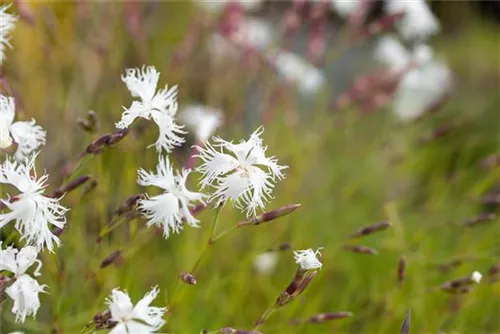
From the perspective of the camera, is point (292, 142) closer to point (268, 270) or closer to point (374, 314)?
point (268, 270)

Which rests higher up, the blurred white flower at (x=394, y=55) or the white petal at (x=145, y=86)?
the blurred white flower at (x=394, y=55)

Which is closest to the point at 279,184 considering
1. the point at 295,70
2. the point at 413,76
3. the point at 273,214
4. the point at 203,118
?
the point at 295,70

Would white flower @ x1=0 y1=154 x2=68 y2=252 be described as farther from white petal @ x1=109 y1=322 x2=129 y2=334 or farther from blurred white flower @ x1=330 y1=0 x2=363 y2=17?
blurred white flower @ x1=330 y1=0 x2=363 y2=17

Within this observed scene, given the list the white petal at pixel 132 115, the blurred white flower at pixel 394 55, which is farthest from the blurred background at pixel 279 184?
the white petal at pixel 132 115

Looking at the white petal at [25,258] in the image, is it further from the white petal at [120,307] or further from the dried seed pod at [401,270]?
the dried seed pod at [401,270]

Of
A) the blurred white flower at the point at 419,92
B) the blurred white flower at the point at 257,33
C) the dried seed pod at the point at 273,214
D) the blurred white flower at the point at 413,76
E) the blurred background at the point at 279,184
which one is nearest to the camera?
the dried seed pod at the point at 273,214
